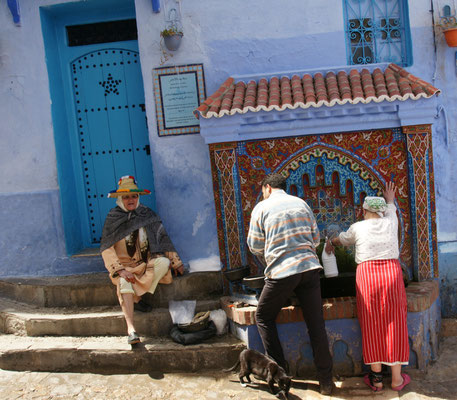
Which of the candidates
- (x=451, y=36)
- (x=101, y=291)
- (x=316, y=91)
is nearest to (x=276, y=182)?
(x=316, y=91)

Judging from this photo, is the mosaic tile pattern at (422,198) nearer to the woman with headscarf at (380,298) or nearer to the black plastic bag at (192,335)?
the woman with headscarf at (380,298)

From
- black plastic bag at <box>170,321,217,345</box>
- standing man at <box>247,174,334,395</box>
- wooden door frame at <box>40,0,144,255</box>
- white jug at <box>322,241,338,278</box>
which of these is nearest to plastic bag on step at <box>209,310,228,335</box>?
black plastic bag at <box>170,321,217,345</box>

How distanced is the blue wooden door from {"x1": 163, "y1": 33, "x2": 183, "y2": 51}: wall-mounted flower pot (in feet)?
2.82

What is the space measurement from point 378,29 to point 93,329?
4.73 meters

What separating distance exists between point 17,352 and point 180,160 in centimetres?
274

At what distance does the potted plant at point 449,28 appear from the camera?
5527mm

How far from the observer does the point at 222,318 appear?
5.25 meters

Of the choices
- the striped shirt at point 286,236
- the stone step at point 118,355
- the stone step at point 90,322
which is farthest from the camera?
the stone step at point 90,322

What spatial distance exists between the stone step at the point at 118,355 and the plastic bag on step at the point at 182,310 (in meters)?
0.24

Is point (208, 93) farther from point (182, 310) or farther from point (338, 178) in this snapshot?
point (182, 310)

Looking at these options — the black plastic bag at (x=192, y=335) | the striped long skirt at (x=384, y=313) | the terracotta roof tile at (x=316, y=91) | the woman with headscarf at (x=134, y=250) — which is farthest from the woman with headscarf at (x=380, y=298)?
the woman with headscarf at (x=134, y=250)

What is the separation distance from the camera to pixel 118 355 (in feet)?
16.6

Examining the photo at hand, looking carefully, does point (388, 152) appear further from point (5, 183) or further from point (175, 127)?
point (5, 183)

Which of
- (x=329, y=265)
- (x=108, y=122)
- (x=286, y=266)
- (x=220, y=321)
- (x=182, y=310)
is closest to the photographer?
(x=286, y=266)
